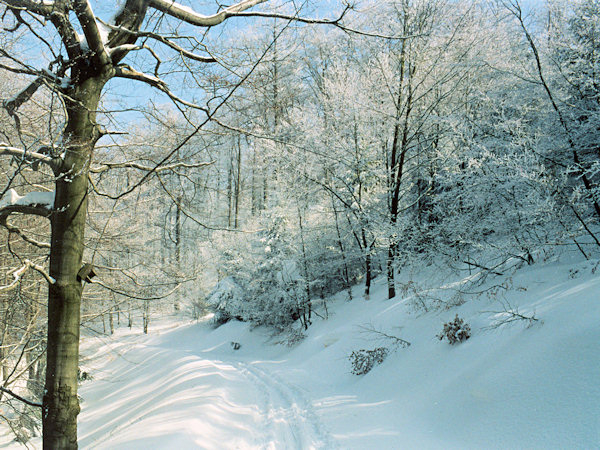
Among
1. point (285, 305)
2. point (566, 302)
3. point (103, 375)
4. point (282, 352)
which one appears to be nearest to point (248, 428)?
point (566, 302)

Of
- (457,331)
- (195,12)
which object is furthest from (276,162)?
(195,12)

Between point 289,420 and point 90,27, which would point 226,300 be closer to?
point 289,420

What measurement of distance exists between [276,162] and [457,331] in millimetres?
9648

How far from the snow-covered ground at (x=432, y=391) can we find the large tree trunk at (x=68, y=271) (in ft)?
6.57

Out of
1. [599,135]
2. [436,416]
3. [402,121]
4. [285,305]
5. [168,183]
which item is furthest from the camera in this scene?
[285,305]

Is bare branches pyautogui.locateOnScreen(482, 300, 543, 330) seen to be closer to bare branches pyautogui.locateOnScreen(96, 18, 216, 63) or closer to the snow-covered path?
the snow-covered path

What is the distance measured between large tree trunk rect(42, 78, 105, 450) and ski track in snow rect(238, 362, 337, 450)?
109 inches

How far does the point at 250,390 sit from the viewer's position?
726 cm

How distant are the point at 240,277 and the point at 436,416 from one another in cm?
1488

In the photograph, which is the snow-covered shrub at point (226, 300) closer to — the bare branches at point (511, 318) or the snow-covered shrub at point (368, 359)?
the snow-covered shrub at point (368, 359)

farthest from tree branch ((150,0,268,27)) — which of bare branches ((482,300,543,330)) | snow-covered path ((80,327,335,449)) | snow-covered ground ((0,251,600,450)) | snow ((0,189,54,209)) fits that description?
bare branches ((482,300,543,330))

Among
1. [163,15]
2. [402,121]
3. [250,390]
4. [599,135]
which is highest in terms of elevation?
[402,121]

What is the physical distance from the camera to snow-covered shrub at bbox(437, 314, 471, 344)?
5.39 m

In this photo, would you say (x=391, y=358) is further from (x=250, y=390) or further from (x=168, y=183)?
(x=168, y=183)
